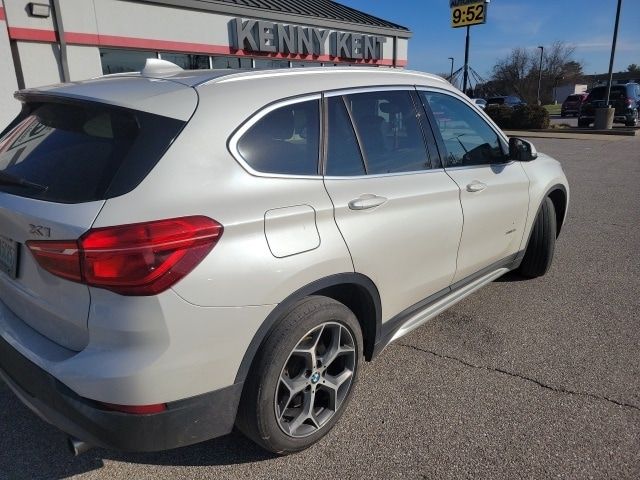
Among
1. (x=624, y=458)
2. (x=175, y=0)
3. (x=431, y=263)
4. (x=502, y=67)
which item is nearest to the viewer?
(x=624, y=458)

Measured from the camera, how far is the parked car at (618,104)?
77.9ft

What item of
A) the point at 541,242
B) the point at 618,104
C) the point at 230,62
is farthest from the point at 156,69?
the point at 618,104

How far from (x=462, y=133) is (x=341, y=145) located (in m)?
1.35

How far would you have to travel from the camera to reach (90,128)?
211cm

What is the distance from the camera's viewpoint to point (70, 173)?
2010 millimetres

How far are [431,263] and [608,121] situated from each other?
2322 centimetres

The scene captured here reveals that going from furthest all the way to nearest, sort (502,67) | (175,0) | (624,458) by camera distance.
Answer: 1. (502,67)
2. (175,0)
3. (624,458)

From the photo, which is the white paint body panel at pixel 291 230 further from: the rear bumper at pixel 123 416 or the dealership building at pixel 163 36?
the dealership building at pixel 163 36

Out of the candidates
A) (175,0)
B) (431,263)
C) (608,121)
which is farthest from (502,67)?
(431,263)

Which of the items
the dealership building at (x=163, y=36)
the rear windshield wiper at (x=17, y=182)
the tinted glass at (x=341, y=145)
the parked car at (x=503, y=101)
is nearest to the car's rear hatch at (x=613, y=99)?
the parked car at (x=503, y=101)

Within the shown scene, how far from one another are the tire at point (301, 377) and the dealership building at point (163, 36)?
30.4ft

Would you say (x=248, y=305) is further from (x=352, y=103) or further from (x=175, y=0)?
(x=175, y=0)

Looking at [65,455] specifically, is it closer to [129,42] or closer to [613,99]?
[129,42]

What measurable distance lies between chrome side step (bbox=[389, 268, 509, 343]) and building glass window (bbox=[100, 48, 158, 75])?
9751 mm
